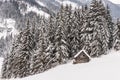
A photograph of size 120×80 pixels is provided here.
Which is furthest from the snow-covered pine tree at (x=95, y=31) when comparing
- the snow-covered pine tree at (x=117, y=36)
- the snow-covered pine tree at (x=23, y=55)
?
the snow-covered pine tree at (x=23, y=55)

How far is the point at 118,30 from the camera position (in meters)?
76.0

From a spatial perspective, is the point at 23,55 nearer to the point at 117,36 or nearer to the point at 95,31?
the point at 95,31

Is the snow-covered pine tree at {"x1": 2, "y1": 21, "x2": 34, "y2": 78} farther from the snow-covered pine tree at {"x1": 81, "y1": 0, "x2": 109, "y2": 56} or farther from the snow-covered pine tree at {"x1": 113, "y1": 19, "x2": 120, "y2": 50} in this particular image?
the snow-covered pine tree at {"x1": 113, "y1": 19, "x2": 120, "y2": 50}

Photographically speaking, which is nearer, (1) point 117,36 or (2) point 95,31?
(2) point 95,31

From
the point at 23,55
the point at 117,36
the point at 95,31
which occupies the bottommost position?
the point at 23,55

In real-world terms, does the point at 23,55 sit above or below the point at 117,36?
below

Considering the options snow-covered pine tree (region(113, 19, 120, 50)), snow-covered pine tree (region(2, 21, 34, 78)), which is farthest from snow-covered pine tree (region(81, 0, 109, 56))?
snow-covered pine tree (region(2, 21, 34, 78))

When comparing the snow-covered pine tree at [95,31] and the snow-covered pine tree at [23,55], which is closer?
the snow-covered pine tree at [95,31]

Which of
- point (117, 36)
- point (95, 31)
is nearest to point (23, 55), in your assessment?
point (95, 31)

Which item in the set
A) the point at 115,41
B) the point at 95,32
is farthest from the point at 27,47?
the point at 115,41

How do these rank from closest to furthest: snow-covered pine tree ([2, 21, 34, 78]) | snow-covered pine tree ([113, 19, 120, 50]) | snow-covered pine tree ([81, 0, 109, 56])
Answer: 1. snow-covered pine tree ([81, 0, 109, 56])
2. snow-covered pine tree ([2, 21, 34, 78])
3. snow-covered pine tree ([113, 19, 120, 50])

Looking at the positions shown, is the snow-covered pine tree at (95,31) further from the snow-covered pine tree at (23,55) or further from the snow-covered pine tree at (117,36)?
the snow-covered pine tree at (23,55)

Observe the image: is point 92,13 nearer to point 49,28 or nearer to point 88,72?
point 49,28

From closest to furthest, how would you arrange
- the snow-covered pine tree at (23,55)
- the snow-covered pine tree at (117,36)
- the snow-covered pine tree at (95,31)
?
the snow-covered pine tree at (95,31) < the snow-covered pine tree at (23,55) < the snow-covered pine tree at (117,36)
